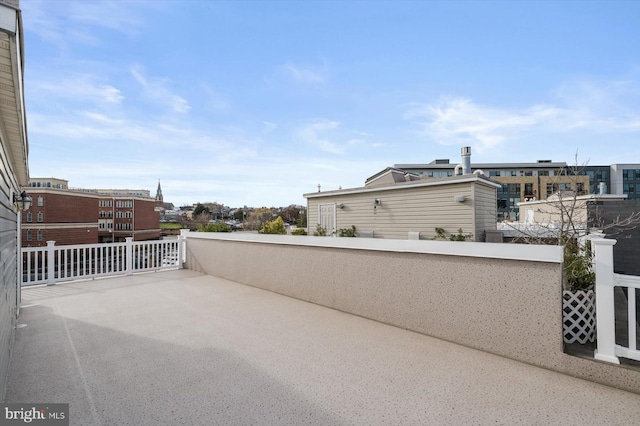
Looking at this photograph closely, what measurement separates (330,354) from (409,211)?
259 inches

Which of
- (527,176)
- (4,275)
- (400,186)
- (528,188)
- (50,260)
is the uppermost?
(527,176)

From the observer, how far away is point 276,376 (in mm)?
2494

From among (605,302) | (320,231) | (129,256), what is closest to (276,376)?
(605,302)

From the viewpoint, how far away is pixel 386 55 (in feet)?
25.0

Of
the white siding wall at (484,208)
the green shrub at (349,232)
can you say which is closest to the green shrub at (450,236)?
the white siding wall at (484,208)

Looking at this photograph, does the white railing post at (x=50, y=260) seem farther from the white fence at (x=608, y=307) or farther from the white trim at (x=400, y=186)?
the white fence at (x=608, y=307)

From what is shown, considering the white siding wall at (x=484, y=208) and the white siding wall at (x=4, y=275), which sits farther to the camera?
the white siding wall at (x=484, y=208)

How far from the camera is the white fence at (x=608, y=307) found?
234 centimetres

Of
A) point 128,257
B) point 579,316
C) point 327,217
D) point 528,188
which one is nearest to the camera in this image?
point 579,316

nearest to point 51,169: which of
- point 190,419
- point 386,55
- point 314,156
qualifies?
point 314,156

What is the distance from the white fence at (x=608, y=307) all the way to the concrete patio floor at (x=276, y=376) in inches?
11.9

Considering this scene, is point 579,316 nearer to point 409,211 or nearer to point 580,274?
point 580,274

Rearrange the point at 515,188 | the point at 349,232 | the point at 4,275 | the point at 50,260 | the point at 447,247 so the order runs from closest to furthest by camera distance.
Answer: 1. the point at 4,275
2. the point at 447,247
3. the point at 50,260
4. the point at 349,232
5. the point at 515,188

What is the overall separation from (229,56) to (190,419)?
8659 mm
